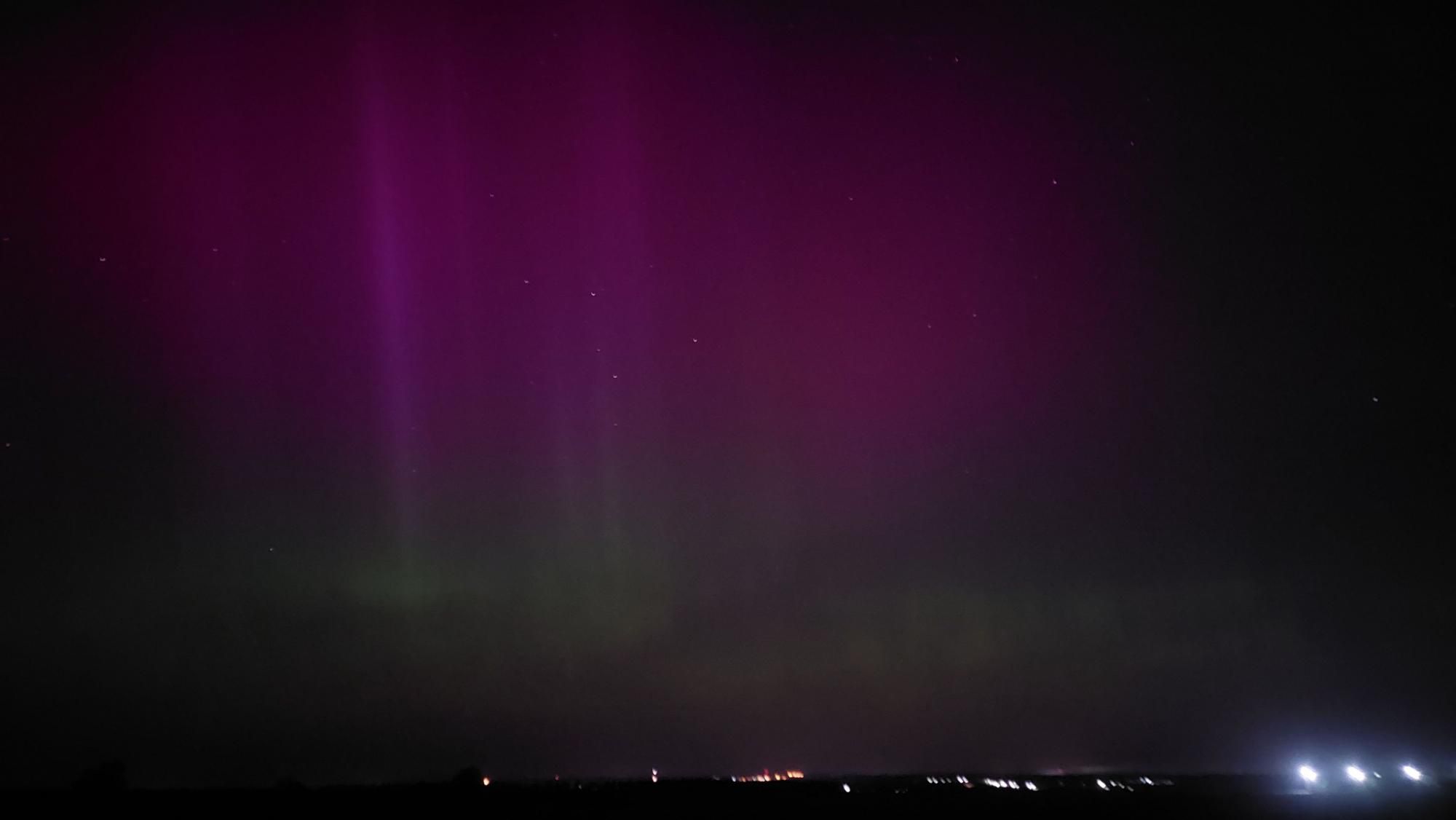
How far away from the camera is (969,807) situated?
147 ft

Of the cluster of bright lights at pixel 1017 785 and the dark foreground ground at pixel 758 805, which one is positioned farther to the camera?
the cluster of bright lights at pixel 1017 785

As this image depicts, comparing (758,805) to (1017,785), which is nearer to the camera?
(758,805)

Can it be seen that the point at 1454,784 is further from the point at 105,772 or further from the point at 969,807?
the point at 105,772

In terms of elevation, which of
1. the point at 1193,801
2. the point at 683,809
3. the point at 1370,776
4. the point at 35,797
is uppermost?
the point at 35,797

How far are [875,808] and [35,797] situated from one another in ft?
128

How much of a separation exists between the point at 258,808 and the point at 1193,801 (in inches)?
1666

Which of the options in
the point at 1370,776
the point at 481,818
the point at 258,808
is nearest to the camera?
the point at 481,818

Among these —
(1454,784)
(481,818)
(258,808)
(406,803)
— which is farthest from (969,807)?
(1454,784)

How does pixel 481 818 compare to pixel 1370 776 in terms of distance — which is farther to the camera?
pixel 1370 776

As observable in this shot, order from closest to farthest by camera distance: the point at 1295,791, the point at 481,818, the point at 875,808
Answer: the point at 481,818, the point at 875,808, the point at 1295,791

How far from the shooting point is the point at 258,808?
40.3 m

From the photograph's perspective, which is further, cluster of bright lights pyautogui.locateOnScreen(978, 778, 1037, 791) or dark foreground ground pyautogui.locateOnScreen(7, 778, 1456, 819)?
cluster of bright lights pyautogui.locateOnScreen(978, 778, 1037, 791)

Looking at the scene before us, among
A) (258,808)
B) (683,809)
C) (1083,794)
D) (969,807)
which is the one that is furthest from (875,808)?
(258,808)

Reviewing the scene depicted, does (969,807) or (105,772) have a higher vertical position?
(105,772)
